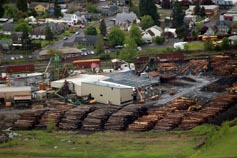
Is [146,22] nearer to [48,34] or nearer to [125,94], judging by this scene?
[48,34]

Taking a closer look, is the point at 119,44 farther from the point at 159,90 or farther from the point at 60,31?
the point at 159,90

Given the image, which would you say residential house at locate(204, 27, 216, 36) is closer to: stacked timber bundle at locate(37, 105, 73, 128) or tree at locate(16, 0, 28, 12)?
tree at locate(16, 0, 28, 12)

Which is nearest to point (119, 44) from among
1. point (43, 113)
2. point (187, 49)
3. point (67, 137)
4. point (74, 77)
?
point (187, 49)

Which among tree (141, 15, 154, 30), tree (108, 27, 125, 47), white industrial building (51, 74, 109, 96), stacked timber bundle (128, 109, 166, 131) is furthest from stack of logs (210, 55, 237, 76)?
tree (141, 15, 154, 30)

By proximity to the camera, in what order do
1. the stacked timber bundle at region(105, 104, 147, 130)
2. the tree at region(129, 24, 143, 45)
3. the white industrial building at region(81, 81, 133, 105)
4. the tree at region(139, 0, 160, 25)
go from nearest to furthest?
the stacked timber bundle at region(105, 104, 147, 130) → the white industrial building at region(81, 81, 133, 105) → the tree at region(129, 24, 143, 45) → the tree at region(139, 0, 160, 25)

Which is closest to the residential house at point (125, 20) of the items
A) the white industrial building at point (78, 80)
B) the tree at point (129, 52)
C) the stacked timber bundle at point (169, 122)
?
the tree at point (129, 52)

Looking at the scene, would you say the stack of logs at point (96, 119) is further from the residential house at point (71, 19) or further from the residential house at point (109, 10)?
the residential house at point (109, 10)
